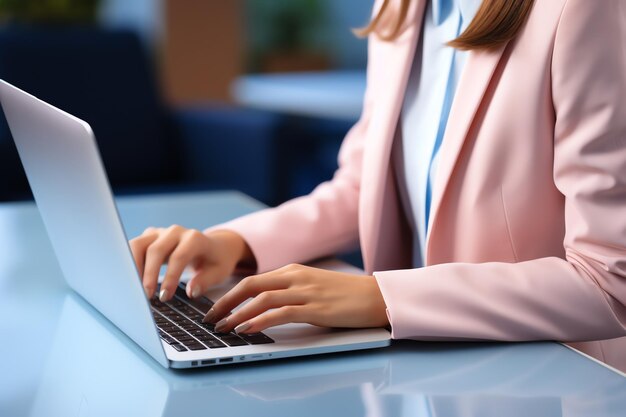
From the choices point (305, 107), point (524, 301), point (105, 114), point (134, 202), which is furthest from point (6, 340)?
point (305, 107)

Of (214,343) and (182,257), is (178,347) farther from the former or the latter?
(182,257)

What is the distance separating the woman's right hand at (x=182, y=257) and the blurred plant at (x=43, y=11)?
9.50ft

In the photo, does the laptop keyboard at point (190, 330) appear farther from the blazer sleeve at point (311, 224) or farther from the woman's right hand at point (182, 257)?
the blazer sleeve at point (311, 224)

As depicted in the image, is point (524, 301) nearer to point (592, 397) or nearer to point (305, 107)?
point (592, 397)

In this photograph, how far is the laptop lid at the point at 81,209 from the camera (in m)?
0.62

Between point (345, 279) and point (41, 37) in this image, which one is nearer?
point (345, 279)

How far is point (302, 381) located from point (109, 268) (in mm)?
164

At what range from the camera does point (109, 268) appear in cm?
67

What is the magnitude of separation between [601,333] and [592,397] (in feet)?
0.51

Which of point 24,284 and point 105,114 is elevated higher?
point 24,284

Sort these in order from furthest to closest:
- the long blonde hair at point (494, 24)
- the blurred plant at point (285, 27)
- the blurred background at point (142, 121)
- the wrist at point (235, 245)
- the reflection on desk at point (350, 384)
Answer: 1. the blurred plant at point (285, 27)
2. the blurred background at point (142, 121)
3. the wrist at point (235, 245)
4. the long blonde hair at point (494, 24)
5. the reflection on desk at point (350, 384)

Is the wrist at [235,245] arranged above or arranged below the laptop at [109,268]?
below

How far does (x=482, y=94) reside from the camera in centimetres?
83

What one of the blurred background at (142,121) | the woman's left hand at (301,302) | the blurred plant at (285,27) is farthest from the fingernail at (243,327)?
the blurred plant at (285,27)
